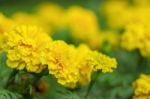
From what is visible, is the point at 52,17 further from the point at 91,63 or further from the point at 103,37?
the point at 91,63

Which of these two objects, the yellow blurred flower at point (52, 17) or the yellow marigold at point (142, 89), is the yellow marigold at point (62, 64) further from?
the yellow blurred flower at point (52, 17)

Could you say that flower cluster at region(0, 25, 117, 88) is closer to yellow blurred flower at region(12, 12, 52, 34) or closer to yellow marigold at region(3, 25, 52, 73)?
yellow marigold at region(3, 25, 52, 73)

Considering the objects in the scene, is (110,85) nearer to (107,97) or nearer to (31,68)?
(107,97)

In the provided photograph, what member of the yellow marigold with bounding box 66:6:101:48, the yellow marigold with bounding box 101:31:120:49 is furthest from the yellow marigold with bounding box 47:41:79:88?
the yellow marigold with bounding box 66:6:101:48

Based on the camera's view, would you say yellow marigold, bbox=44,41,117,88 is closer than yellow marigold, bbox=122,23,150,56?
Yes

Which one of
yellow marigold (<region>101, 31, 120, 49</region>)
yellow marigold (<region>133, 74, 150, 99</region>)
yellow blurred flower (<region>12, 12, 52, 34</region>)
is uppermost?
yellow marigold (<region>133, 74, 150, 99</region>)

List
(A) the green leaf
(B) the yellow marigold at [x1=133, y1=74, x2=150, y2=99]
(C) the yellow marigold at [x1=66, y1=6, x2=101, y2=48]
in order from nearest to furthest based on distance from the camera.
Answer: (A) the green leaf < (B) the yellow marigold at [x1=133, y1=74, x2=150, y2=99] < (C) the yellow marigold at [x1=66, y1=6, x2=101, y2=48]

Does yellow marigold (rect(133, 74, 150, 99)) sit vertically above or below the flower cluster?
below
